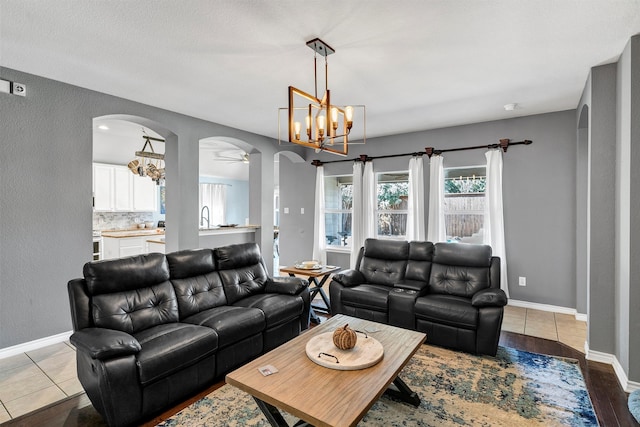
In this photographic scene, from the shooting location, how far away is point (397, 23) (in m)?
2.29

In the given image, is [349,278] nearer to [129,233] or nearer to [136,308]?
[136,308]

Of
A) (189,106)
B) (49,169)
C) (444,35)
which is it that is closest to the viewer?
(444,35)

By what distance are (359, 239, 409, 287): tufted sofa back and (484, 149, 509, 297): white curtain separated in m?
1.45

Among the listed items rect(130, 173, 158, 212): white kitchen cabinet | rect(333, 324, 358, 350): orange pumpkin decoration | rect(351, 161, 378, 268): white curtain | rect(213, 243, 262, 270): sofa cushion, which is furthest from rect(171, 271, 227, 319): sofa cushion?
rect(130, 173, 158, 212): white kitchen cabinet

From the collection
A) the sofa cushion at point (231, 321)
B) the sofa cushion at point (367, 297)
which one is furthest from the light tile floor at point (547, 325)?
the sofa cushion at point (231, 321)

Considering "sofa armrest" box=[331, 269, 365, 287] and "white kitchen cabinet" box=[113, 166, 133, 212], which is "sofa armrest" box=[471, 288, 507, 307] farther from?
"white kitchen cabinet" box=[113, 166, 133, 212]

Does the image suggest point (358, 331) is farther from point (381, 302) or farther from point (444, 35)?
point (444, 35)

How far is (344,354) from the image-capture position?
2.08 m

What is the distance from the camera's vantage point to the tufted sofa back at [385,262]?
4090 millimetres

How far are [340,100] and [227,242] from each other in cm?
298

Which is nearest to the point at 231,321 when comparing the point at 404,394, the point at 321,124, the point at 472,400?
the point at 404,394

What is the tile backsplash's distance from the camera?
22.2 feet

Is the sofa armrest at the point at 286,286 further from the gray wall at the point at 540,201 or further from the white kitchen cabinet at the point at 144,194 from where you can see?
the white kitchen cabinet at the point at 144,194

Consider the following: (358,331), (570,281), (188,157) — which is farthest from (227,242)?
(570,281)
